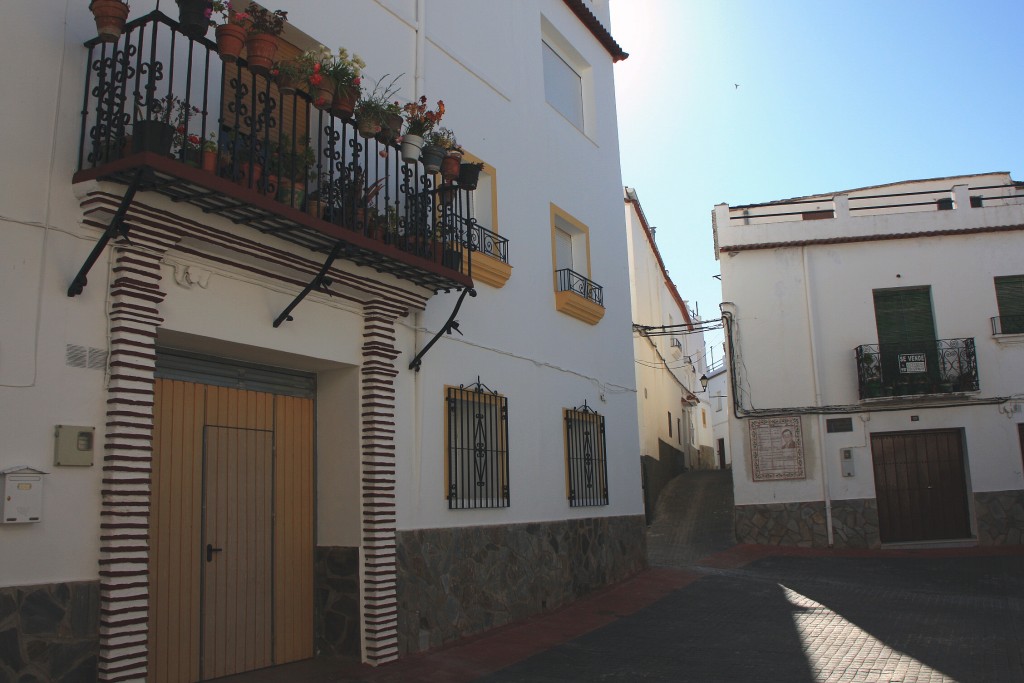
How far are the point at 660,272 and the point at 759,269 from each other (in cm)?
994

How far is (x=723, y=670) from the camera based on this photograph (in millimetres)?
7254

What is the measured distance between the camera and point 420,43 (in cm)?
923

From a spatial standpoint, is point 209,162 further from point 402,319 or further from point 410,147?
point 402,319

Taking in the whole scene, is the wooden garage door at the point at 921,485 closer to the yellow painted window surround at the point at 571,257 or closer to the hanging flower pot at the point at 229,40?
the yellow painted window surround at the point at 571,257

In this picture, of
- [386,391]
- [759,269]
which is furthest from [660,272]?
[386,391]

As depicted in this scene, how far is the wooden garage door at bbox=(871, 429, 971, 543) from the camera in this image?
16.9 m

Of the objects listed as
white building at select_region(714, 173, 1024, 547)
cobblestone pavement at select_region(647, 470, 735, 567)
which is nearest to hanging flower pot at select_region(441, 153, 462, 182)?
cobblestone pavement at select_region(647, 470, 735, 567)

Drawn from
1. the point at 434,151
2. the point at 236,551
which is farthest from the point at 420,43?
the point at 236,551

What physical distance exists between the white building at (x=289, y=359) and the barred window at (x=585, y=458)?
0.18 feet

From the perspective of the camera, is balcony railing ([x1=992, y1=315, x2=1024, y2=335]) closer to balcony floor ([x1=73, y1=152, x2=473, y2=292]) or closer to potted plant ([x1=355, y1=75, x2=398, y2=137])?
balcony floor ([x1=73, y1=152, x2=473, y2=292])

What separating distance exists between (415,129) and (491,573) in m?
4.78

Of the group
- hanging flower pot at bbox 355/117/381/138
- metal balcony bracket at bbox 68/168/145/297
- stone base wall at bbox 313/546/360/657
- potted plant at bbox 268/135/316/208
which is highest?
hanging flower pot at bbox 355/117/381/138

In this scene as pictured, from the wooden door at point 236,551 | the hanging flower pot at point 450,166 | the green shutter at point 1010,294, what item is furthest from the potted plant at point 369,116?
the green shutter at point 1010,294

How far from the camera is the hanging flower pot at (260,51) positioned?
6.13m
